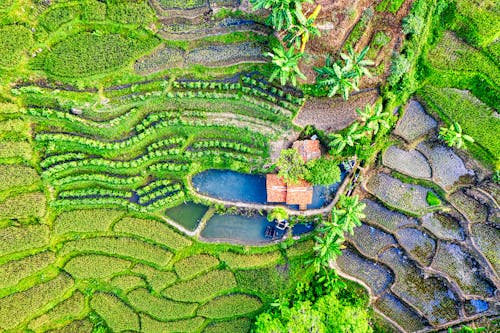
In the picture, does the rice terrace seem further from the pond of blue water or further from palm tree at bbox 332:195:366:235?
palm tree at bbox 332:195:366:235

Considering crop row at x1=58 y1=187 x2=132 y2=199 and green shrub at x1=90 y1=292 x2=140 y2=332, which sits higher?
crop row at x1=58 y1=187 x2=132 y2=199

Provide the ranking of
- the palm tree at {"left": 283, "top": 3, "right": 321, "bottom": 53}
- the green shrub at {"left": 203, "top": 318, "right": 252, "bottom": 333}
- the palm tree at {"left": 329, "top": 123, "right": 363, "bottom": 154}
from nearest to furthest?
the palm tree at {"left": 283, "top": 3, "right": 321, "bottom": 53}, the palm tree at {"left": 329, "top": 123, "right": 363, "bottom": 154}, the green shrub at {"left": 203, "top": 318, "right": 252, "bottom": 333}

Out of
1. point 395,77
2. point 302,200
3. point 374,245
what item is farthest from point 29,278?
point 395,77

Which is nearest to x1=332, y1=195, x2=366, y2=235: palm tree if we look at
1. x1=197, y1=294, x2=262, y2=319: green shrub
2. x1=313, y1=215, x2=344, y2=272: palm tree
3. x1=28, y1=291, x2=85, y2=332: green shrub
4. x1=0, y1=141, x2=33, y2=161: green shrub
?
x1=313, y1=215, x2=344, y2=272: palm tree

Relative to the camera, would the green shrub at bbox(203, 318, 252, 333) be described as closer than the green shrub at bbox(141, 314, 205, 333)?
No

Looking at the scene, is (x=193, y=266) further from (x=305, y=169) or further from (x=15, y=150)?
(x=15, y=150)

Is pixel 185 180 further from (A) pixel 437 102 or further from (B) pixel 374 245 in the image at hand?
(A) pixel 437 102

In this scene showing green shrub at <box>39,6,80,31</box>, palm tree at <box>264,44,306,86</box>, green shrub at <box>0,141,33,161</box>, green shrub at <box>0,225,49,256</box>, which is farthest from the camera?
green shrub at <box>0,225,49,256</box>
